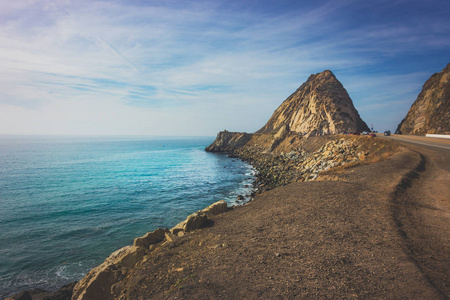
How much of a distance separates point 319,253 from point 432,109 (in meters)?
65.8

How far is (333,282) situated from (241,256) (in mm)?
3577

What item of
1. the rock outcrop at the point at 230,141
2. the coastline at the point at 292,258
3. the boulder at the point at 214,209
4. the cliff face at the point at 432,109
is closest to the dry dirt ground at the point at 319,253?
the coastline at the point at 292,258

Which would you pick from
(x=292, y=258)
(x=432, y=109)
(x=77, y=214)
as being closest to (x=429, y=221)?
(x=292, y=258)

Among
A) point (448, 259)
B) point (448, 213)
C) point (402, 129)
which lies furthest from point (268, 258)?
point (402, 129)

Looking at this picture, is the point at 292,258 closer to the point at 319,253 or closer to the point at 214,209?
the point at 319,253

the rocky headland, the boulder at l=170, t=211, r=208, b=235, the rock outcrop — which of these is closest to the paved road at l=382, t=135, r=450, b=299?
the rocky headland

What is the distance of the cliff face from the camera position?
157ft

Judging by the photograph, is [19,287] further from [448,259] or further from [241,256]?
[448,259]

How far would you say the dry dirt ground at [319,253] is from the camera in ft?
21.6

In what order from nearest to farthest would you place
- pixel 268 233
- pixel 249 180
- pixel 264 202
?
pixel 268 233 → pixel 264 202 → pixel 249 180

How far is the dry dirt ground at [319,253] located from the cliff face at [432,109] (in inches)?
1873

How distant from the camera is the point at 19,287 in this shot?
1352 centimetres

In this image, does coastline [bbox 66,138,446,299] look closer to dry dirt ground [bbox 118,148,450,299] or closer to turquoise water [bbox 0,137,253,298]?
dry dirt ground [bbox 118,148,450,299]

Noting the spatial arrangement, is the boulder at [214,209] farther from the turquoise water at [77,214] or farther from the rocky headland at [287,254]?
the turquoise water at [77,214]
